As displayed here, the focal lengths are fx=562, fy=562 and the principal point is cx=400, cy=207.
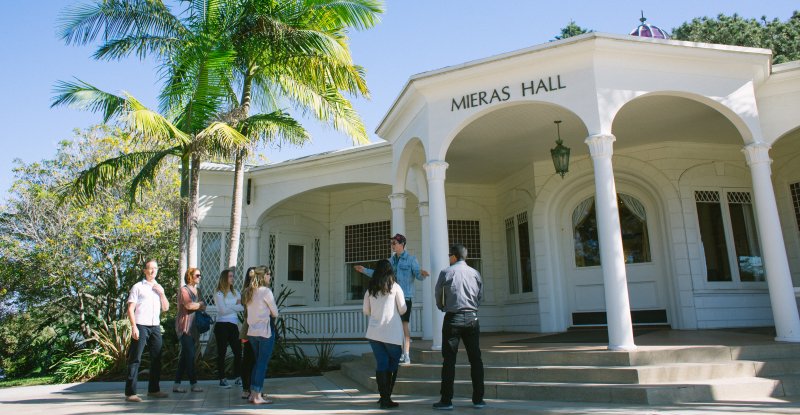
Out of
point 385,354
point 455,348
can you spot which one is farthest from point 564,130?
point 385,354

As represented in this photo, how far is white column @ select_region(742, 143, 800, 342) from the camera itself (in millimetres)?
7226

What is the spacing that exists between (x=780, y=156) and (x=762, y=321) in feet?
10.2

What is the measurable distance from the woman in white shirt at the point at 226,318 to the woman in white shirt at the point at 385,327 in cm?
230

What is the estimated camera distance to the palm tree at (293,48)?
1005 centimetres

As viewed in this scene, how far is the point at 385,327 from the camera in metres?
5.66

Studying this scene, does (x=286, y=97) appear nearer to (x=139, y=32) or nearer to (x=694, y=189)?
(x=139, y=32)

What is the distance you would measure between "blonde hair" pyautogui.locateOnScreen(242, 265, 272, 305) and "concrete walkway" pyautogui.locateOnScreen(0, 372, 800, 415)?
1.17 metres

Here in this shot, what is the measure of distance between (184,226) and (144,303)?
377cm

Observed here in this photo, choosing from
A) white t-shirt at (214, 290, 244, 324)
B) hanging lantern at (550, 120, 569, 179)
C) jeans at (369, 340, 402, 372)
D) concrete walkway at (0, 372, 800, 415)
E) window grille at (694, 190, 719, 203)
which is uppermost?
hanging lantern at (550, 120, 569, 179)

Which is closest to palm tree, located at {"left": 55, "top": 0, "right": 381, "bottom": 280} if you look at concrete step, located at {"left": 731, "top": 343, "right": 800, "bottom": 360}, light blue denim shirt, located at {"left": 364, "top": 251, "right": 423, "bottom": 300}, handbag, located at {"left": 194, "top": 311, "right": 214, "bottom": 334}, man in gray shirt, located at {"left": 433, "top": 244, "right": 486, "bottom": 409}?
handbag, located at {"left": 194, "top": 311, "right": 214, "bottom": 334}

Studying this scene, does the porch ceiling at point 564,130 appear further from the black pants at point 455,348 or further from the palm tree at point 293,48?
the black pants at point 455,348

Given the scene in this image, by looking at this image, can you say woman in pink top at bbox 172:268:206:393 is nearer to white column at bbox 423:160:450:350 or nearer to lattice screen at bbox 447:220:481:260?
white column at bbox 423:160:450:350

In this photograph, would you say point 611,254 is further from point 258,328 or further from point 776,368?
point 258,328

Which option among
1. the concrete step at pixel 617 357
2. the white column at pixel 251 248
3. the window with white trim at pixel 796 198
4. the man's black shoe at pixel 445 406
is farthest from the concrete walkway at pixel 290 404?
the window with white trim at pixel 796 198
